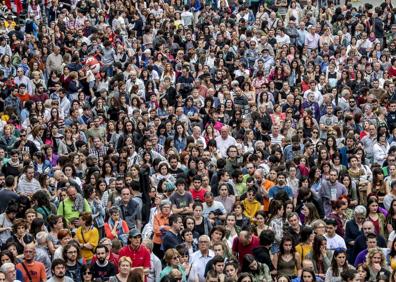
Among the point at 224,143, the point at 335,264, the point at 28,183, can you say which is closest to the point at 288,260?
the point at 335,264

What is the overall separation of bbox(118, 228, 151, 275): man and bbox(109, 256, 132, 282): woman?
632 mm

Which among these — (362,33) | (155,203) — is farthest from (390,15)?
(155,203)

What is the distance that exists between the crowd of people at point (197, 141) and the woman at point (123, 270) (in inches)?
1.0

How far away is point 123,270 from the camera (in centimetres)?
1616

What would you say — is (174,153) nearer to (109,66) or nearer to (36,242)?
(36,242)

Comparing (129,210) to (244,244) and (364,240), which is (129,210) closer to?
(244,244)

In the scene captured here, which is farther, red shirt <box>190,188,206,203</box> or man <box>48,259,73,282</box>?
red shirt <box>190,188,206,203</box>

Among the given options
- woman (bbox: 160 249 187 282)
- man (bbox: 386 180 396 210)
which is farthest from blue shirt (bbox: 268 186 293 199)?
woman (bbox: 160 249 187 282)

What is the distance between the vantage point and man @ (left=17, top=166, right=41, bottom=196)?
2028cm

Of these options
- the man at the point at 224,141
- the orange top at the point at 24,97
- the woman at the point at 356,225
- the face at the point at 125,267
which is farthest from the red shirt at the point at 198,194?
the orange top at the point at 24,97

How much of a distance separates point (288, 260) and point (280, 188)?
3102 mm

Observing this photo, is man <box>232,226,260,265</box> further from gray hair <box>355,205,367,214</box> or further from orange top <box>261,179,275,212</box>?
orange top <box>261,179,275,212</box>

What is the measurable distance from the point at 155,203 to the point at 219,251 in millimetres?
2672

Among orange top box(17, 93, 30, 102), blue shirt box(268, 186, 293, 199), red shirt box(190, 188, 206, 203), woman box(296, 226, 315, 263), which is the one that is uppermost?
woman box(296, 226, 315, 263)
